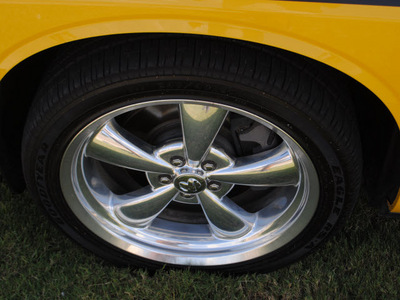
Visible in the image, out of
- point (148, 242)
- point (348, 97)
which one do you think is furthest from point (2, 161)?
point (348, 97)

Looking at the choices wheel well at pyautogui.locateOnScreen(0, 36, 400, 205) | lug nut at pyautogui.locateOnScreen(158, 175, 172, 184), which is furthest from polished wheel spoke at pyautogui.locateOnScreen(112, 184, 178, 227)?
wheel well at pyautogui.locateOnScreen(0, 36, 400, 205)

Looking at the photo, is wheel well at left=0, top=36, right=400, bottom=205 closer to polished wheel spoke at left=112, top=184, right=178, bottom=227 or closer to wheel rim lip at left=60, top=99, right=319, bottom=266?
wheel rim lip at left=60, top=99, right=319, bottom=266

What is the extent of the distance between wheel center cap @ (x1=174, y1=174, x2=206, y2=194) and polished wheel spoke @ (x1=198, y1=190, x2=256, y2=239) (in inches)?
1.6

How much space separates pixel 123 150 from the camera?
180cm

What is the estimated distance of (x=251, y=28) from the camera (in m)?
1.33

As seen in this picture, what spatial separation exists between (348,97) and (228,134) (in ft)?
1.48

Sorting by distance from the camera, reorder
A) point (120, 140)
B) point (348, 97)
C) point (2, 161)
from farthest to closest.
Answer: point (2, 161) → point (120, 140) → point (348, 97)

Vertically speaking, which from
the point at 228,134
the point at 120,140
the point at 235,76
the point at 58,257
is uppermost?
the point at 235,76

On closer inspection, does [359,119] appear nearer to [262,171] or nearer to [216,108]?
[262,171]

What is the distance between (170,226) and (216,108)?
69cm

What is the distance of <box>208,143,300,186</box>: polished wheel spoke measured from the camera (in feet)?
5.85

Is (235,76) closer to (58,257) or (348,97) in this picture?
(348,97)

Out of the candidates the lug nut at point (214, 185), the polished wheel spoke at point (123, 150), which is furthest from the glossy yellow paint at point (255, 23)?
the lug nut at point (214, 185)

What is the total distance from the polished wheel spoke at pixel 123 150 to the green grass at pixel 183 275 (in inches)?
16.3
